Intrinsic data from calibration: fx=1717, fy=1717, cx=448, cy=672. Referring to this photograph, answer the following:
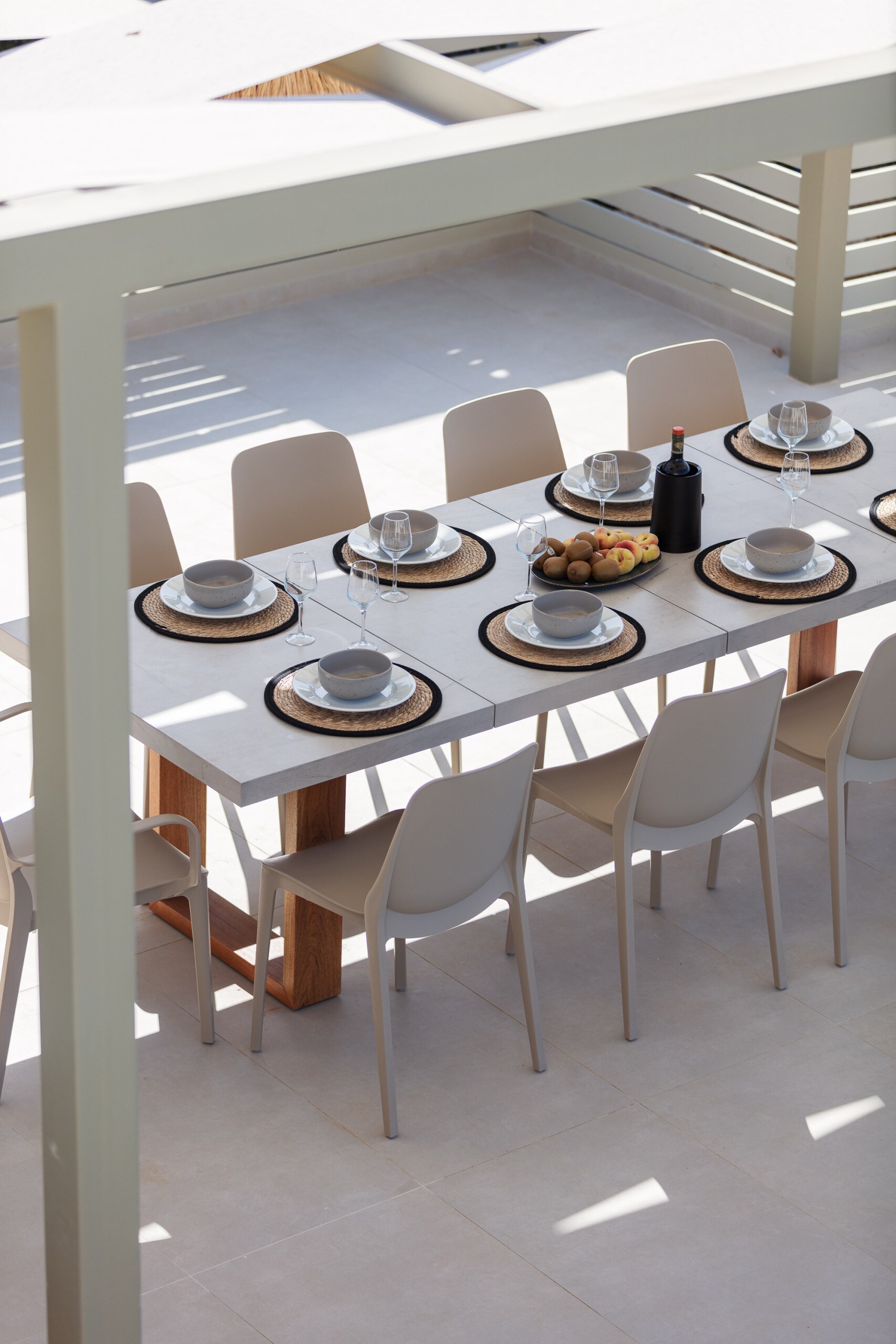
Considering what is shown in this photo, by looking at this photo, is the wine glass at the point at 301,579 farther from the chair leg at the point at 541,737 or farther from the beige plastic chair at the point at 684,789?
the chair leg at the point at 541,737

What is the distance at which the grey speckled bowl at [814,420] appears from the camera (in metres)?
4.72

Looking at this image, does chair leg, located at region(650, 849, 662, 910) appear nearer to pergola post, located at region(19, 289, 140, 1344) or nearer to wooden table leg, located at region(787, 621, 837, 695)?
wooden table leg, located at region(787, 621, 837, 695)

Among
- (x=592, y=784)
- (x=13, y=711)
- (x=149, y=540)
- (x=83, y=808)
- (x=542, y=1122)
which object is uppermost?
(x=83, y=808)

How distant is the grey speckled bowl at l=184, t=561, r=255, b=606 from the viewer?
12.5 ft

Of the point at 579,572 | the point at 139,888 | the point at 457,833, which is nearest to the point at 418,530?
the point at 579,572

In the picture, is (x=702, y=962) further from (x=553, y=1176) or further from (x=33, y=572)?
(x=33, y=572)

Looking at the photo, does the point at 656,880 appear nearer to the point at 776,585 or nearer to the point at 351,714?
the point at 776,585

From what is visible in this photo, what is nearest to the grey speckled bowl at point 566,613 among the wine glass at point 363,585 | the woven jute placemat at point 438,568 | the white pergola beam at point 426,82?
the woven jute placemat at point 438,568

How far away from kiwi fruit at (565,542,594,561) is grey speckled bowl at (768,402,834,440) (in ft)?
3.13

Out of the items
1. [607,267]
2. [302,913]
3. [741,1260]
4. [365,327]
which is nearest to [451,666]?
[302,913]

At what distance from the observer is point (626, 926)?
3621mm

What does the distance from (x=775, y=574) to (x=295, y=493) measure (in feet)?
4.21

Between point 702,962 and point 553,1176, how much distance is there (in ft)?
2.61

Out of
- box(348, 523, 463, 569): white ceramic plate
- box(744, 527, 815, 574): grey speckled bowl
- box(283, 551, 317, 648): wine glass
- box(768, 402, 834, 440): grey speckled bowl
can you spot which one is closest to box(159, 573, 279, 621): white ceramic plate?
box(283, 551, 317, 648): wine glass
